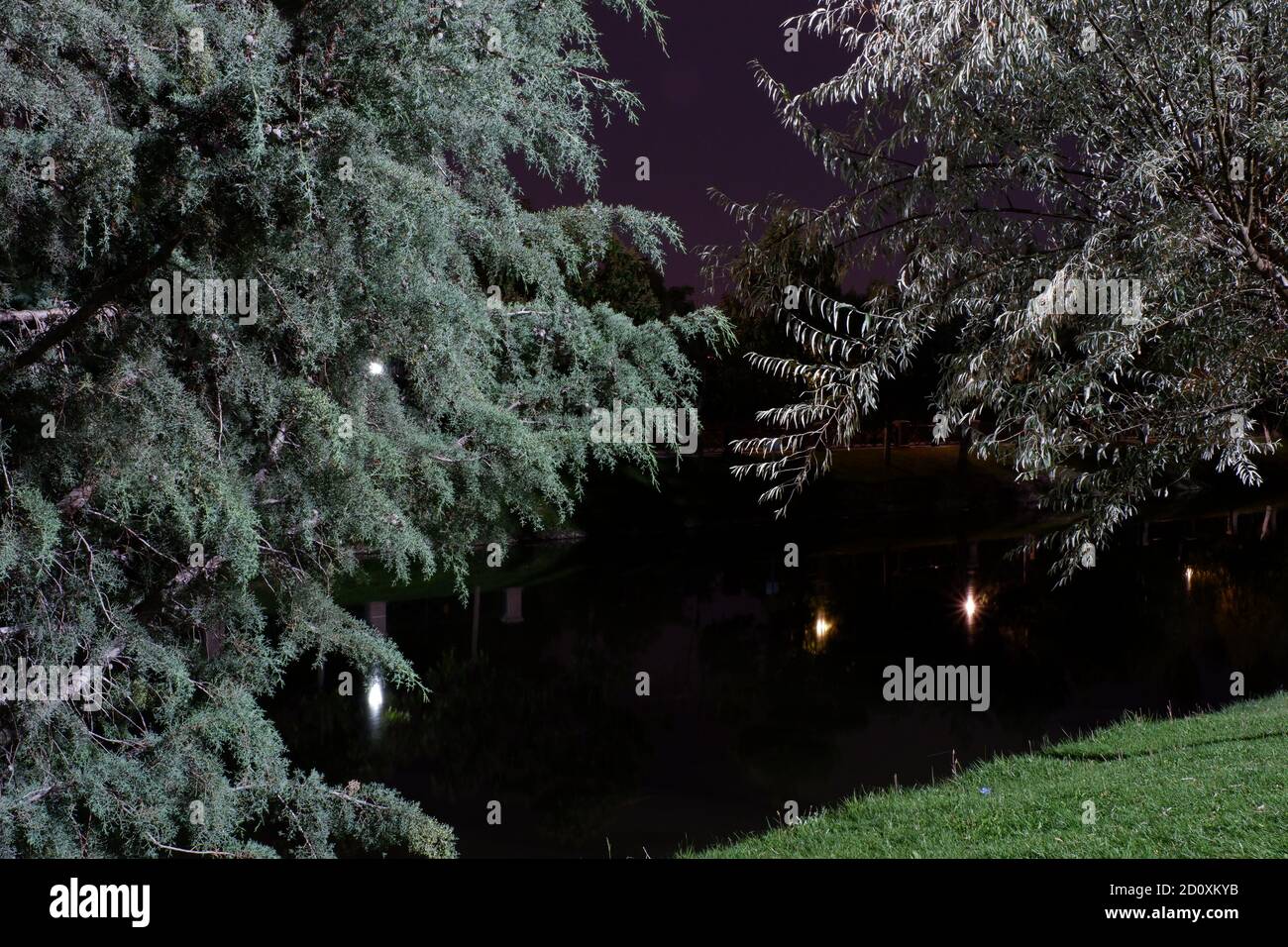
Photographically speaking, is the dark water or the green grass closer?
the green grass

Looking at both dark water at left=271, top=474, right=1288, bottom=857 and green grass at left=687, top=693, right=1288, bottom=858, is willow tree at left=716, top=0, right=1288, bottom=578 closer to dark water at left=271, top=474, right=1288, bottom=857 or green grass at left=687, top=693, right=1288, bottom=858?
green grass at left=687, top=693, right=1288, bottom=858

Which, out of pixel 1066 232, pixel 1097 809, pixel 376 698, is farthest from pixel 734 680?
pixel 1066 232

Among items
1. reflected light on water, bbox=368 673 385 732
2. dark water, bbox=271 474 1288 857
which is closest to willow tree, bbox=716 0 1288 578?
dark water, bbox=271 474 1288 857

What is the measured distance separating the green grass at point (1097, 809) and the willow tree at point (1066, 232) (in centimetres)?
190

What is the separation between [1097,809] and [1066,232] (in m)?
4.41

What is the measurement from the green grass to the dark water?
2.37 m

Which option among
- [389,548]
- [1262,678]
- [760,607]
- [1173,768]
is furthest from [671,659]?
[389,548]

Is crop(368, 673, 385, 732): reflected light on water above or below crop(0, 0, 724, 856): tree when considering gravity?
below

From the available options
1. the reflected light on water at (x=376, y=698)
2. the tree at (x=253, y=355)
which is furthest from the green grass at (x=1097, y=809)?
the reflected light on water at (x=376, y=698)

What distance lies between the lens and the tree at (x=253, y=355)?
614 cm

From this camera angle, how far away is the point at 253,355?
7.19 metres

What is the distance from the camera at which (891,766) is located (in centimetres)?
1434

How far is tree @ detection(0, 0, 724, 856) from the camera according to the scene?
6141 millimetres

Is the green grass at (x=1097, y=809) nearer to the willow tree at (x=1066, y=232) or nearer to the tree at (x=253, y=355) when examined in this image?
the willow tree at (x=1066, y=232)
